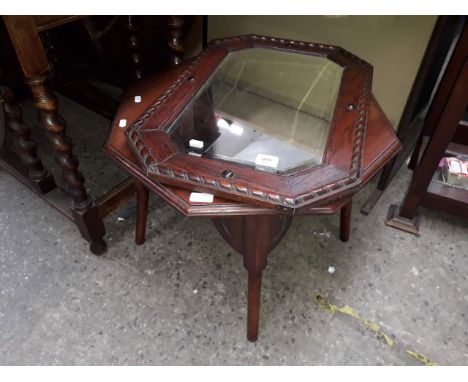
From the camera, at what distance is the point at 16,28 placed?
841 mm

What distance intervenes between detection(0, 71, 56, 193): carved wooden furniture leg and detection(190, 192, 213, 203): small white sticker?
72cm

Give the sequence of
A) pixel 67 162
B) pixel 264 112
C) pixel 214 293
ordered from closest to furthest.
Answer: pixel 264 112 → pixel 67 162 → pixel 214 293

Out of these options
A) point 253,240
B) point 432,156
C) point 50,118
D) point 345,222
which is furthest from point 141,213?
point 432,156

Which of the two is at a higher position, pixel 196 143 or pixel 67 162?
pixel 196 143

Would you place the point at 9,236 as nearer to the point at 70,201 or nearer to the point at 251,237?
the point at 70,201

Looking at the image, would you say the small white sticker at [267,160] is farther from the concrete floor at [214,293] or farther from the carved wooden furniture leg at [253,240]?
the concrete floor at [214,293]

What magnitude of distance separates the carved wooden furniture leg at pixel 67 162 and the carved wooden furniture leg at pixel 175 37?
1.20 ft

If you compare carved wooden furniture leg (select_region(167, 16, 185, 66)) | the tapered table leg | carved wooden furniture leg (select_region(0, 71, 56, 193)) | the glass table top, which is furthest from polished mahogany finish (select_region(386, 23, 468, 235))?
carved wooden furniture leg (select_region(0, 71, 56, 193))

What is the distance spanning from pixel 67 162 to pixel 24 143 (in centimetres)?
25

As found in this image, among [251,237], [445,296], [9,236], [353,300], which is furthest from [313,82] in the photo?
[9,236]

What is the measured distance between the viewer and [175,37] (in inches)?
47.4

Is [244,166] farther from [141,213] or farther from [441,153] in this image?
[441,153]

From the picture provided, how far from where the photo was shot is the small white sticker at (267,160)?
31.8 inches

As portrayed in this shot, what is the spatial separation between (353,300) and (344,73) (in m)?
0.65
